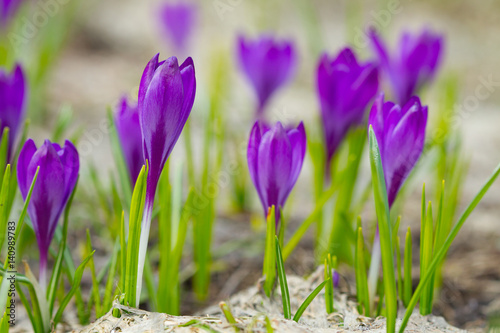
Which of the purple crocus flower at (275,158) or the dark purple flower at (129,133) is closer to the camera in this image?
the purple crocus flower at (275,158)

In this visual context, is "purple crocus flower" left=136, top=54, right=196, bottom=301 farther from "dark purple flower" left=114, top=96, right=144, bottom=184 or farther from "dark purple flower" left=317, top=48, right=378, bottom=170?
"dark purple flower" left=317, top=48, right=378, bottom=170

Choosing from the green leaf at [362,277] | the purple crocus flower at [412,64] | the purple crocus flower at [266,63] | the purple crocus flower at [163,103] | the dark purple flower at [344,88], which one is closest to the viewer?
the purple crocus flower at [163,103]

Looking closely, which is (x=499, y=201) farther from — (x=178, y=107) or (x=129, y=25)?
(x=129, y=25)

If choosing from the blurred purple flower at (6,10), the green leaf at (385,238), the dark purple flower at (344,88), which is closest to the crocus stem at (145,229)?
the green leaf at (385,238)

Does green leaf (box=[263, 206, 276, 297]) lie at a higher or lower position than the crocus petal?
lower

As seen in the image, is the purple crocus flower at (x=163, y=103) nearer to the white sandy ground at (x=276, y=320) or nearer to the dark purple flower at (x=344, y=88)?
the white sandy ground at (x=276, y=320)

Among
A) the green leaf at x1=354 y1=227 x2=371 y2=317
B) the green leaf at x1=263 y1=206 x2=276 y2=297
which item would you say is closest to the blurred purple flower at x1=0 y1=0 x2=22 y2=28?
the green leaf at x1=263 y1=206 x2=276 y2=297

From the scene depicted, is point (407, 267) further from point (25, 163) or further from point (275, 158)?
point (25, 163)
